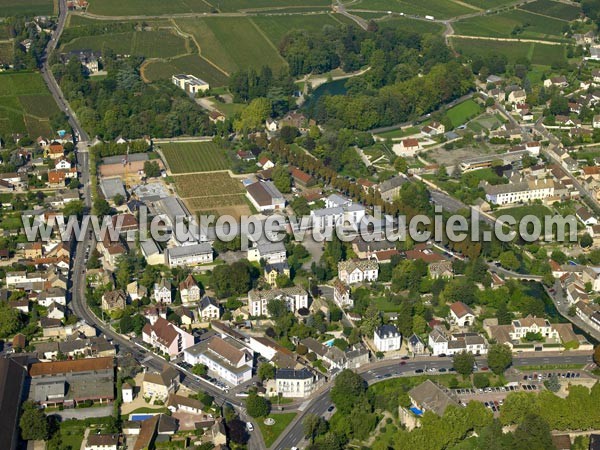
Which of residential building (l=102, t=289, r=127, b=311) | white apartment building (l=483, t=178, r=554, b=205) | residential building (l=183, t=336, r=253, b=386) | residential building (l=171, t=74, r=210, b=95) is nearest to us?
residential building (l=183, t=336, r=253, b=386)

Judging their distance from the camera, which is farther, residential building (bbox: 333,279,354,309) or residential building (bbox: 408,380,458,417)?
residential building (bbox: 333,279,354,309)

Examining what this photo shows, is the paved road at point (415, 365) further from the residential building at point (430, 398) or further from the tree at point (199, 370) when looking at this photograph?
the tree at point (199, 370)

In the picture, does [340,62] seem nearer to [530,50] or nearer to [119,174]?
[530,50]

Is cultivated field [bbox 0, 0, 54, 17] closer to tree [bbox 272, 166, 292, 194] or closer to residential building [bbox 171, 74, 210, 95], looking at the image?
residential building [bbox 171, 74, 210, 95]

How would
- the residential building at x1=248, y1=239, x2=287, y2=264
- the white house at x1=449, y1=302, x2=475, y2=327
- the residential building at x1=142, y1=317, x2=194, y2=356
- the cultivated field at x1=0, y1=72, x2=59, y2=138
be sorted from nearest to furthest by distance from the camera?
1. the residential building at x1=142, y1=317, x2=194, y2=356
2. the white house at x1=449, y1=302, x2=475, y2=327
3. the residential building at x1=248, y1=239, x2=287, y2=264
4. the cultivated field at x1=0, y1=72, x2=59, y2=138

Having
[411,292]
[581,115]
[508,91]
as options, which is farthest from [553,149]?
[411,292]

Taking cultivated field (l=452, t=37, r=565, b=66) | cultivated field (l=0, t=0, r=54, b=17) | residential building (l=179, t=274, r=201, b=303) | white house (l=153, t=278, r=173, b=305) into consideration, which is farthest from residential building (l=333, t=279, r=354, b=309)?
cultivated field (l=0, t=0, r=54, b=17)
